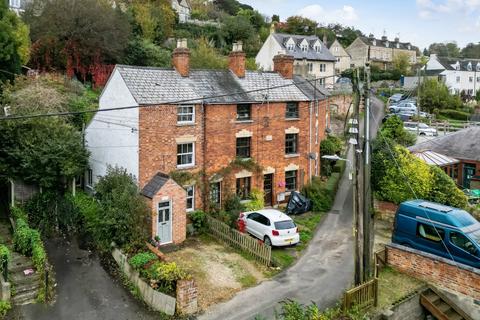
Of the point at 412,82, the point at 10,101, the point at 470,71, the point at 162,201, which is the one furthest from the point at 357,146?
the point at 470,71

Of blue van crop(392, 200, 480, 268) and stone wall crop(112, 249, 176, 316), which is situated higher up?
blue van crop(392, 200, 480, 268)

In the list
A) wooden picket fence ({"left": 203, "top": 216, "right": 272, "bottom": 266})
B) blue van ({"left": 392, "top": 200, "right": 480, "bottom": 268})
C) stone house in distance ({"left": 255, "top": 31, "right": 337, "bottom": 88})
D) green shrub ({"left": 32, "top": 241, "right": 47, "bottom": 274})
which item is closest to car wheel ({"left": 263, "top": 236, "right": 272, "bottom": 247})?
wooden picket fence ({"left": 203, "top": 216, "right": 272, "bottom": 266})

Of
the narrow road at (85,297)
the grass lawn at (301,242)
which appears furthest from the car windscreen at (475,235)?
the narrow road at (85,297)

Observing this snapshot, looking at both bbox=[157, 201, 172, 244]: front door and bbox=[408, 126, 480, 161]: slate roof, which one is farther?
bbox=[408, 126, 480, 161]: slate roof

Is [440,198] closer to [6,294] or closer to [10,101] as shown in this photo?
[6,294]

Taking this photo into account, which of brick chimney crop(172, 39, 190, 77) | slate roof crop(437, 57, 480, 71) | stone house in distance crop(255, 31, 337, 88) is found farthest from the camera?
slate roof crop(437, 57, 480, 71)

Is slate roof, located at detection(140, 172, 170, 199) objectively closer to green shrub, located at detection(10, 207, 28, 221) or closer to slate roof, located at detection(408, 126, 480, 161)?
green shrub, located at detection(10, 207, 28, 221)

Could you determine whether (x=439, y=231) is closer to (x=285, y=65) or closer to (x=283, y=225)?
(x=283, y=225)
